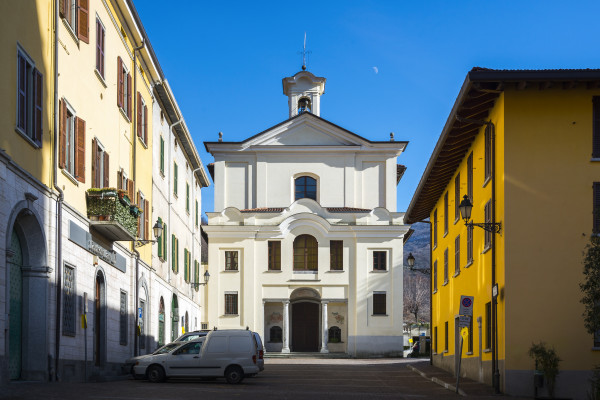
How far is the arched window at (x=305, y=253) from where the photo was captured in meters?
58.5

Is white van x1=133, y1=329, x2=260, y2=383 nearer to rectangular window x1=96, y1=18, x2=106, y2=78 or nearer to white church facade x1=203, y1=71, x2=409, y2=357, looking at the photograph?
rectangular window x1=96, y1=18, x2=106, y2=78

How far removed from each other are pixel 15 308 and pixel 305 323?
135 ft

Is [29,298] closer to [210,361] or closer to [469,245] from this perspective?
[210,361]

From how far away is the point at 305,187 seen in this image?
207 ft

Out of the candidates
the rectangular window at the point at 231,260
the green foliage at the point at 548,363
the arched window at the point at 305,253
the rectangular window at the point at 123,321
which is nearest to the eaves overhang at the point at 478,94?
the green foliage at the point at 548,363

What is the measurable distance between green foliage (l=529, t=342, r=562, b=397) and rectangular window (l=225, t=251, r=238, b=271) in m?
38.4

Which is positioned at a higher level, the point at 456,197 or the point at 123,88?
the point at 123,88

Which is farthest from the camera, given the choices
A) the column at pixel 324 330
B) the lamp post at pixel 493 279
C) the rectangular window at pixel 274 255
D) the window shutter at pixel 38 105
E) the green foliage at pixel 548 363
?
the rectangular window at pixel 274 255

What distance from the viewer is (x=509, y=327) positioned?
864 inches

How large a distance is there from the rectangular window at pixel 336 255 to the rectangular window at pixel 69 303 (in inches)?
1409

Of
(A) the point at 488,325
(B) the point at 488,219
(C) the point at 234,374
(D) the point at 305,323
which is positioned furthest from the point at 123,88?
(D) the point at 305,323

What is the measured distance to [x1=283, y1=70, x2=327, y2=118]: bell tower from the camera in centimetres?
6781

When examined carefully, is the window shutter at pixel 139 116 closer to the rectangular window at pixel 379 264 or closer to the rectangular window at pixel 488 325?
the rectangular window at pixel 488 325

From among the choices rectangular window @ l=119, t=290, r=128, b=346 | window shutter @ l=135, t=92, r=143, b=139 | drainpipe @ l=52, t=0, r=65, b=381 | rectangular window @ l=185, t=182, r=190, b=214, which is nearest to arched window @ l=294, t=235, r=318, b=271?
rectangular window @ l=185, t=182, r=190, b=214
